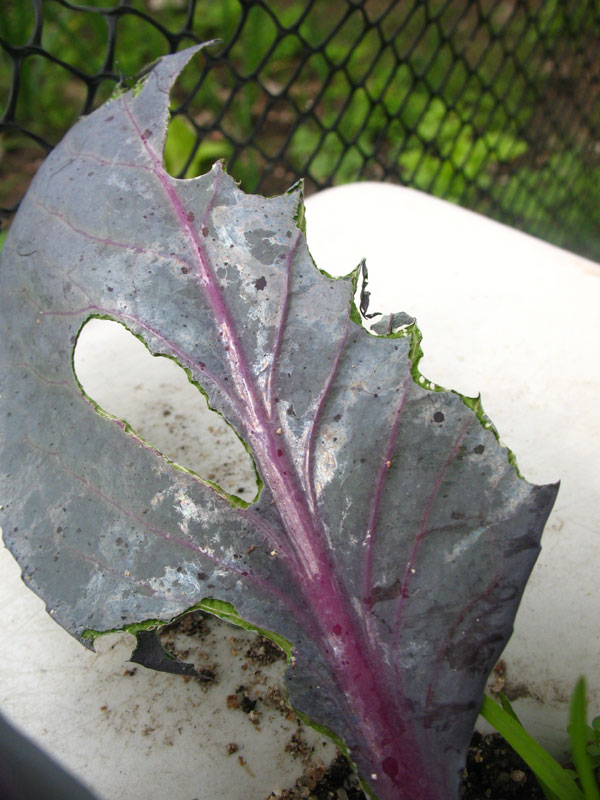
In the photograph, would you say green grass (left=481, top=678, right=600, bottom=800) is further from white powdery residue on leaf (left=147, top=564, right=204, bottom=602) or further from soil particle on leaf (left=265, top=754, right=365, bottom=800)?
white powdery residue on leaf (left=147, top=564, right=204, bottom=602)

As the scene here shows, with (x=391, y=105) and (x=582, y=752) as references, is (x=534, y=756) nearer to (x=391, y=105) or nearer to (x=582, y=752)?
(x=582, y=752)

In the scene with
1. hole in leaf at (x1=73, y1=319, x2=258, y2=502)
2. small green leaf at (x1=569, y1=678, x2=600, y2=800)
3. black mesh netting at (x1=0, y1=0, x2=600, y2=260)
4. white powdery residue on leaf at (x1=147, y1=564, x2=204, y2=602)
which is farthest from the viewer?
black mesh netting at (x1=0, y1=0, x2=600, y2=260)

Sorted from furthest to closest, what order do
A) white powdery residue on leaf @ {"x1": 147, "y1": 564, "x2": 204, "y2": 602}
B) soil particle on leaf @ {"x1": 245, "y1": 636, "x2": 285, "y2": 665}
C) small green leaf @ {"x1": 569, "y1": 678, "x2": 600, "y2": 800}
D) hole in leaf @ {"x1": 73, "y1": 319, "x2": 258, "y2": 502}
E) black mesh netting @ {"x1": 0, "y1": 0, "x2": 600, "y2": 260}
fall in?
black mesh netting @ {"x1": 0, "y1": 0, "x2": 600, "y2": 260}, hole in leaf @ {"x1": 73, "y1": 319, "x2": 258, "y2": 502}, soil particle on leaf @ {"x1": 245, "y1": 636, "x2": 285, "y2": 665}, white powdery residue on leaf @ {"x1": 147, "y1": 564, "x2": 204, "y2": 602}, small green leaf @ {"x1": 569, "y1": 678, "x2": 600, "y2": 800}

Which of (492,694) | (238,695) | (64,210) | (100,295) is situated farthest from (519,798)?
(64,210)

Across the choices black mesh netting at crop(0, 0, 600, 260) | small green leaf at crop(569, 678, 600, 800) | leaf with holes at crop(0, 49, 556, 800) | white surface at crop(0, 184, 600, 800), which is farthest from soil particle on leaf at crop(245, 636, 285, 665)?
black mesh netting at crop(0, 0, 600, 260)

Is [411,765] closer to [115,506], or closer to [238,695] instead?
[238,695]

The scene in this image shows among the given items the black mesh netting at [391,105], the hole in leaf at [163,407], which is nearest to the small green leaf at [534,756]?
the hole in leaf at [163,407]

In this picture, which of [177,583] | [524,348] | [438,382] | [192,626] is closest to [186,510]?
[177,583]

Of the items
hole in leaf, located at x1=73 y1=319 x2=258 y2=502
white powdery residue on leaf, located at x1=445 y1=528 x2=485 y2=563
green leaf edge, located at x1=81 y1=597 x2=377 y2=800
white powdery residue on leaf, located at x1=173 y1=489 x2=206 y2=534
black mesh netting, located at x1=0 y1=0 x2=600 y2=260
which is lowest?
green leaf edge, located at x1=81 y1=597 x2=377 y2=800
